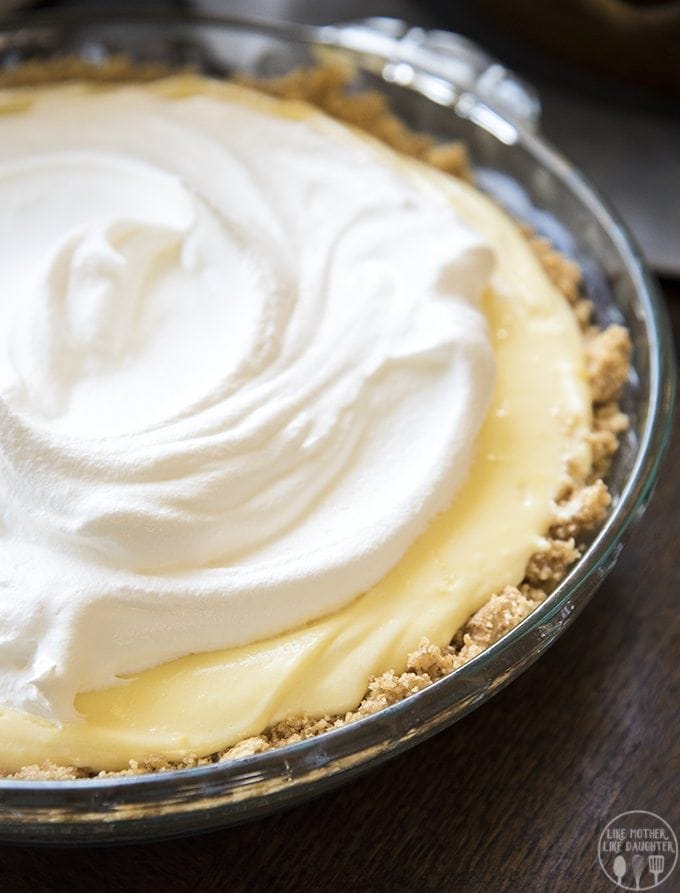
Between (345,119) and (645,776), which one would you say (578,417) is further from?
(345,119)

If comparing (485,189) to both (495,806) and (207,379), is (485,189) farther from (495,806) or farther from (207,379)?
(495,806)

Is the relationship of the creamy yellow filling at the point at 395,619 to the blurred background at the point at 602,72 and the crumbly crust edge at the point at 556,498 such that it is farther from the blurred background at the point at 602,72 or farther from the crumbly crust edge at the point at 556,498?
the blurred background at the point at 602,72

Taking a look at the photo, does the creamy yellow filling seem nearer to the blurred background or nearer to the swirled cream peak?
the swirled cream peak

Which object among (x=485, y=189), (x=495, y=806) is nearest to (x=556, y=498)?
(x=495, y=806)

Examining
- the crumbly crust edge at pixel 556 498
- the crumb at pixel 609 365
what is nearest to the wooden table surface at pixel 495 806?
the crumbly crust edge at pixel 556 498

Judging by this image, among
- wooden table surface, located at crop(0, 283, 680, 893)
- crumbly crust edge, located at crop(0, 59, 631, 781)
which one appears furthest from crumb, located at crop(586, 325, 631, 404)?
wooden table surface, located at crop(0, 283, 680, 893)

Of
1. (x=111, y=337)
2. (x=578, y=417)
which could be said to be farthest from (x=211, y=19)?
(x=578, y=417)

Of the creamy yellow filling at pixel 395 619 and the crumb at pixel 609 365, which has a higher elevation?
the crumb at pixel 609 365

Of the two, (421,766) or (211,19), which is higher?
(211,19)
